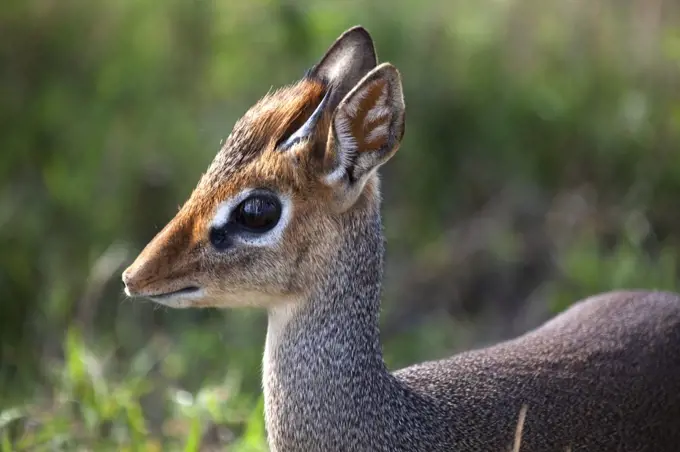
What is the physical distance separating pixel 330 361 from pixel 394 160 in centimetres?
314

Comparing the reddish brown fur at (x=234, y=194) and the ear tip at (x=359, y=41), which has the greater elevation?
the ear tip at (x=359, y=41)

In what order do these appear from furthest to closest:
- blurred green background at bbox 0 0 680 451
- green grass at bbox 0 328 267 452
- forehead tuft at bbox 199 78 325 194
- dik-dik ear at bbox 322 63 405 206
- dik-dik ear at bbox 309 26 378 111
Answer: blurred green background at bbox 0 0 680 451, green grass at bbox 0 328 267 452, dik-dik ear at bbox 309 26 378 111, forehead tuft at bbox 199 78 325 194, dik-dik ear at bbox 322 63 405 206

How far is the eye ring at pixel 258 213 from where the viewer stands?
292 cm

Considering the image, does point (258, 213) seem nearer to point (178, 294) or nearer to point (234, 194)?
point (234, 194)

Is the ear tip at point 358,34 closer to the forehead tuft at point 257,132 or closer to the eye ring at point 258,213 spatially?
the forehead tuft at point 257,132

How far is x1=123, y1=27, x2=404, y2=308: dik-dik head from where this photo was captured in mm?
2906

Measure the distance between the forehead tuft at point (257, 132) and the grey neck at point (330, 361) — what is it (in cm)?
30

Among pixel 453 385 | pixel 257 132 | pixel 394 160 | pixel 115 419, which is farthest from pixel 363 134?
pixel 394 160

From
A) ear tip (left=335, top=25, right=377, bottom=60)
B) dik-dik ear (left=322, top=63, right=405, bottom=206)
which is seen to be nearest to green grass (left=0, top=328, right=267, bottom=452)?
dik-dik ear (left=322, top=63, right=405, bottom=206)

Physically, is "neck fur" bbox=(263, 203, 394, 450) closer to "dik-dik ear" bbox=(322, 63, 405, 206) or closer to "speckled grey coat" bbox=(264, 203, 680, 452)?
"speckled grey coat" bbox=(264, 203, 680, 452)

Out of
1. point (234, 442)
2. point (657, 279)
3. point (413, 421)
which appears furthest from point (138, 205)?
point (413, 421)

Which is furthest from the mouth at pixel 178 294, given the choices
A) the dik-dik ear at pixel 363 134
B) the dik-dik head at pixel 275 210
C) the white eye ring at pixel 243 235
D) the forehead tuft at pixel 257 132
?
the dik-dik ear at pixel 363 134

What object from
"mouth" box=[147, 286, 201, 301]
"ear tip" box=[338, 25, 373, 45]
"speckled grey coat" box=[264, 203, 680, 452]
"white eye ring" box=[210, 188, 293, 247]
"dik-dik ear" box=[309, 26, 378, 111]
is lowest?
"speckled grey coat" box=[264, 203, 680, 452]

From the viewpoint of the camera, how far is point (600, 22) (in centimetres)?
664
